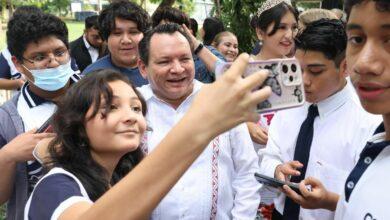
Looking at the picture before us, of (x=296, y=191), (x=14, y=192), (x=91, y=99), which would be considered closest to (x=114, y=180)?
(x=91, y=99)

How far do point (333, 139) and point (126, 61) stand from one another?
1.78 meters

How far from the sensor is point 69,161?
1581 millimetres

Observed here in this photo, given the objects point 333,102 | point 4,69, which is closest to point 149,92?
point 333,102

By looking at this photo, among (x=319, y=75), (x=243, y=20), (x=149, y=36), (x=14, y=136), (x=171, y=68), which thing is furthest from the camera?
(x=243, y=20)

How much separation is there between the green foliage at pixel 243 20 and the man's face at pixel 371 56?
838cm

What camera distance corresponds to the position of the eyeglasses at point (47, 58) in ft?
7.46

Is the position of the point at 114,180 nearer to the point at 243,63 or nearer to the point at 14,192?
the point at 14,192

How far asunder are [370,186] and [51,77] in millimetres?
1728

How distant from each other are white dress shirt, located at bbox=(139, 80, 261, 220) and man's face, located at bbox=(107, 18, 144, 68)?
2.96 feet

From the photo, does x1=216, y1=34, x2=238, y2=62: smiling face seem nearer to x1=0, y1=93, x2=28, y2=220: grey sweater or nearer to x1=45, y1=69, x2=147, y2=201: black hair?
x1=0, y1=93, x2=28, y2=220: grey sweater

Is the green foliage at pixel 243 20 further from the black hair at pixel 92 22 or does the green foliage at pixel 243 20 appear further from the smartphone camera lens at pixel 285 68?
the smartphone camera lens at pixel 285 68

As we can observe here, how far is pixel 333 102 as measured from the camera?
7.02ft

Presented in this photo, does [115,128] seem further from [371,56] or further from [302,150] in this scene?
[302,150]

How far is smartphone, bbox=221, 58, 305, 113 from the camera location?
43.6 inches
